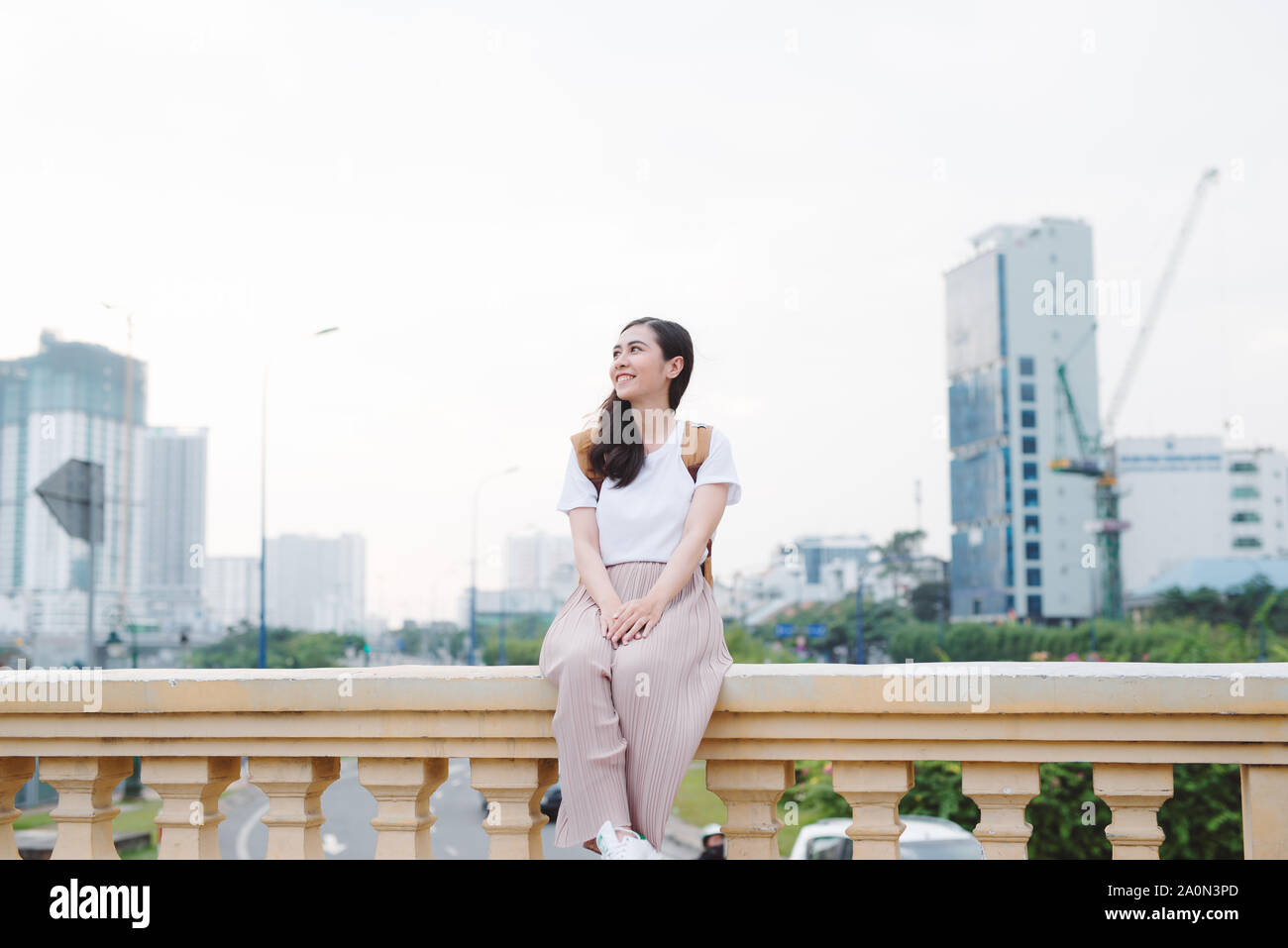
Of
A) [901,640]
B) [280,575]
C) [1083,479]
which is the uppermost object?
[1083,479]

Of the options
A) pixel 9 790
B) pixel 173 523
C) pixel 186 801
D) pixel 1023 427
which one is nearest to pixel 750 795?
pixel 186 801

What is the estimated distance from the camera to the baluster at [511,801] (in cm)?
264

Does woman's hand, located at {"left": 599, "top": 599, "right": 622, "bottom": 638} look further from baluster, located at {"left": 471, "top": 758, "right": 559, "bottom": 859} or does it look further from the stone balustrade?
baluster, located at {"left": 471, "top": 758, "right": 559, "bottom": 859}

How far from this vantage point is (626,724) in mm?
2574

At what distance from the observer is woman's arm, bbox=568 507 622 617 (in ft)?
9.10

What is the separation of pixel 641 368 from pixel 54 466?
66483mm

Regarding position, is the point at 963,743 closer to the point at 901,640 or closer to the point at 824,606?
the point at 901,640

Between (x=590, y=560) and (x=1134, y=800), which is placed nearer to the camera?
(x=1134, y=800)

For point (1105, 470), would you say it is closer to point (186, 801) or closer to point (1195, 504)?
point (1195, 504)

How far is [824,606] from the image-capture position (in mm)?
87750
